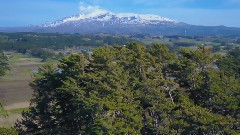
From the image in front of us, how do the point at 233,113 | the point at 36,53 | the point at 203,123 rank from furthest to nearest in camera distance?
the point at 36,53
the point at 233,113
the point at 203,123

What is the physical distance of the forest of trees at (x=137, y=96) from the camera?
1658 cm

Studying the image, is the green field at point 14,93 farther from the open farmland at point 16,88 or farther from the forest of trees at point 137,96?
the forest of trees at point 137,96

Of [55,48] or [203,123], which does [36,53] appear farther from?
[203,123]

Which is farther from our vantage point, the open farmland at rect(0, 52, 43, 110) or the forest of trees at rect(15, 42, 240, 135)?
the open farmland at rect(0, 52, 43, 110)

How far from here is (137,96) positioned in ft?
59.2

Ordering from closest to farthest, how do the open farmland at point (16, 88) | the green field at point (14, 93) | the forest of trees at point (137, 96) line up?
the forest of trees at point (137, 96) → the green field at point (14, 93) → the open farmland at point (16, 88)

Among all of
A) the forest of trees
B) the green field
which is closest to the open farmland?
the green field

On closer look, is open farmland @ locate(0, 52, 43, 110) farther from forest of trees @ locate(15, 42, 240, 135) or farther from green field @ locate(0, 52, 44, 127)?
forest of trees @ locate(15, 42, 240, 135)

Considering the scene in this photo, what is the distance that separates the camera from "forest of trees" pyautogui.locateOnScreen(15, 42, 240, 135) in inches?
653

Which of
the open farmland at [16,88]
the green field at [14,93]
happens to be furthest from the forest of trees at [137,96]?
the open farmland at [16,88]

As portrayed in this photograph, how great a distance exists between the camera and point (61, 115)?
2078 centimetres

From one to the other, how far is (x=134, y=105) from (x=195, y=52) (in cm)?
527

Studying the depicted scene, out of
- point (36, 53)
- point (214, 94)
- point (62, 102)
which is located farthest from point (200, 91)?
point (36, 53)

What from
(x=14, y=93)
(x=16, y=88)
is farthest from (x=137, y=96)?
(x=16, y=88)
